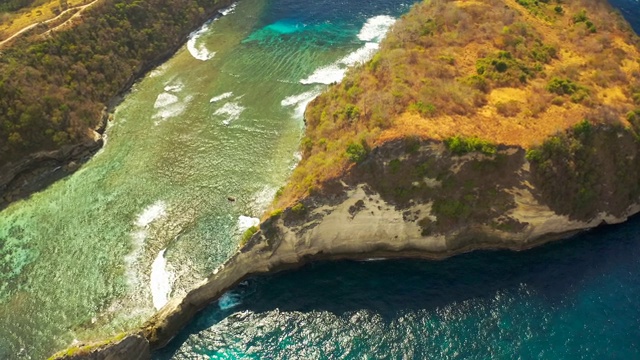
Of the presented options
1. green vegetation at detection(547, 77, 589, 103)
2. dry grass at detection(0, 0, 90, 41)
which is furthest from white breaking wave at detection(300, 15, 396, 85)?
dry grass at detection(0, 0, 90, 41)

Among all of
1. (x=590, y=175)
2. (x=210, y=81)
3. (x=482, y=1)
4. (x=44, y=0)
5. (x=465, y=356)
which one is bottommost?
(x=465, y=356)

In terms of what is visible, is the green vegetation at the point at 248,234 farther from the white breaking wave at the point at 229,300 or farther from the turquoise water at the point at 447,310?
the white breaking wave at the point at 229,300

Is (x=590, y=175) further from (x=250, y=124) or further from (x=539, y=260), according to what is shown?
(x=250, y=124)

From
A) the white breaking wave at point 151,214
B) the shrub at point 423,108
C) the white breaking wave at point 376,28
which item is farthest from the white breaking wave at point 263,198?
the white breaking wave at point 376,28

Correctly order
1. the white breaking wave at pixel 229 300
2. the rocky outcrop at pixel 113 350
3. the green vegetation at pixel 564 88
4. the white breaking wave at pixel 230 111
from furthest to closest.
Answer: the white breaking wave at pixel 230 111 < the green vegetation at pixel 564 88 < the white breaking wave at pixel 229 300 < the rocky outcrop at pixel 113 350

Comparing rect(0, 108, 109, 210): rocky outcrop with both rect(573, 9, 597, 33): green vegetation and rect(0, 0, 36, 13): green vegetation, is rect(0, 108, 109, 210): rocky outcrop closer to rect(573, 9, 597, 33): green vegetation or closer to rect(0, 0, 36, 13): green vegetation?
rect(0, 0, 36, 13): green vegetation

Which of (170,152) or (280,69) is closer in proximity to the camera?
(170,152)

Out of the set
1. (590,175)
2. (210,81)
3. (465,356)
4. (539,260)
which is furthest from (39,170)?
(590,175)
